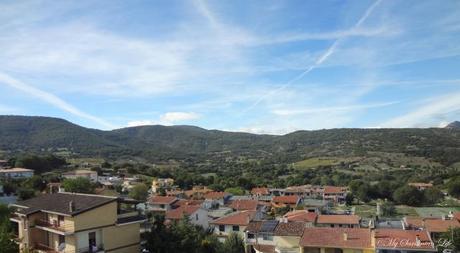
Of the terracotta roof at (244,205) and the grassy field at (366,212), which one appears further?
the grassy field at (366,212)

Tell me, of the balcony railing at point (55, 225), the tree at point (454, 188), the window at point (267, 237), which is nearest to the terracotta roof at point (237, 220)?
the window at point (267, 237)

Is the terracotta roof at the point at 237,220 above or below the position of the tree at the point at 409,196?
above

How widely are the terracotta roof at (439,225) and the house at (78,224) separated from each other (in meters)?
33.6

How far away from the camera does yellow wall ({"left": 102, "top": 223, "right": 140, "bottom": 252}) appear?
26.0 metres

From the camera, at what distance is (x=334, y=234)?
3288cm

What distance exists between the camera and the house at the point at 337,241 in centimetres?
3080

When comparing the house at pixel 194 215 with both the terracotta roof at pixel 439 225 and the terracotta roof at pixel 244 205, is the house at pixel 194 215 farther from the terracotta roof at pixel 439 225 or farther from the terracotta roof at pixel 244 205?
the terracotta roof at pixel 439 225

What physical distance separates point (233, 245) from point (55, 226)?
49.0 feet

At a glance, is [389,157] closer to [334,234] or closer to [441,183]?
[441,183]

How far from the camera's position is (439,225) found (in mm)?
49312

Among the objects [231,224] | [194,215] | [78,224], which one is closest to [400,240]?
[231,224]

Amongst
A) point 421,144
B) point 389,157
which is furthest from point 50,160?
point 421,144

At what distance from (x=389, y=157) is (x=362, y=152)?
14.6m

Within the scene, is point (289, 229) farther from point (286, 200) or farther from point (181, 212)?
point (286, 200)
